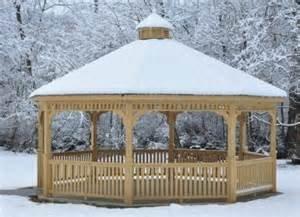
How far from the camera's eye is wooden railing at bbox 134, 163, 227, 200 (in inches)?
547

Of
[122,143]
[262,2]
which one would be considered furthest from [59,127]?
[262,2]

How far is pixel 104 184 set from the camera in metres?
14.1

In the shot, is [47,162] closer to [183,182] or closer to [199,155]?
[183,182]

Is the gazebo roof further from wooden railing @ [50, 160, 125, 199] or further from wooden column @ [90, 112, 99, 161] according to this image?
wooden column @ [90, 112, 99, 161]

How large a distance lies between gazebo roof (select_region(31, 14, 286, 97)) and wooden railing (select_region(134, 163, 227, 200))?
1.80 m

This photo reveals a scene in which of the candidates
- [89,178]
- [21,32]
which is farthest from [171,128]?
[21,32]

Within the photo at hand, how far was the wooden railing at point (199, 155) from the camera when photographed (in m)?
17.9

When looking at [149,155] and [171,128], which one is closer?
[171,128]

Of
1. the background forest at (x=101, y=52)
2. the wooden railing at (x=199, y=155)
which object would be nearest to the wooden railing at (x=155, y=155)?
the wooden railing at (x=199, y=155)

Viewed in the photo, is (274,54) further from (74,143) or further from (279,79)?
(74,143)

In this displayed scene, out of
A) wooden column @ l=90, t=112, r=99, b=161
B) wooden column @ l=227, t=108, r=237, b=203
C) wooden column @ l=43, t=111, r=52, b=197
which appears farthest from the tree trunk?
Result: wooden column @ l=227, t=108, r=237, b=203

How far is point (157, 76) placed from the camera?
47.0 feet

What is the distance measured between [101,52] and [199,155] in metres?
11.4

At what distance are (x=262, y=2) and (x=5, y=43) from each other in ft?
37.4
